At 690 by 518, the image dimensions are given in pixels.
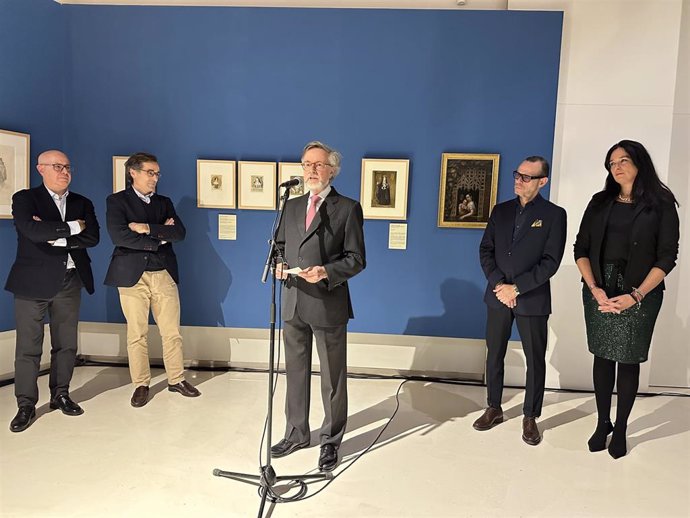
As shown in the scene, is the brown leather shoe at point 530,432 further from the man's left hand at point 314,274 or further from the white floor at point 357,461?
the man's left hand at point 314,274

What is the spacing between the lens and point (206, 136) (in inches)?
180

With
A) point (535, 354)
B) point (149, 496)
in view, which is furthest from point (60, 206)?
point (535, 354)

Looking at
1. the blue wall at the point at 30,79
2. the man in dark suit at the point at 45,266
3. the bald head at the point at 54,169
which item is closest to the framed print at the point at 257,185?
the man in dark suit at the point at 45,266

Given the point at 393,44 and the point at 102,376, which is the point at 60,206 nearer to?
the point at 102,376

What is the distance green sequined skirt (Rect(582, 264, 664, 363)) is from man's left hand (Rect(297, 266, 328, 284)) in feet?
5.94

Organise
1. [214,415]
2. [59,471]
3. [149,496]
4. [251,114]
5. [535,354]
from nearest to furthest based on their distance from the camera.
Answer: [149,496] < [59,471] < [535,354] < [214,415] < [251,114]

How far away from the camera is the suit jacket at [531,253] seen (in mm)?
3264

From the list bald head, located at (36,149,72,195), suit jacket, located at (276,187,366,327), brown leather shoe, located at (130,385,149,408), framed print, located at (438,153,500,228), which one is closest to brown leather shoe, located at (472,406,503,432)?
suit jacket, located at (276,187,366,327)

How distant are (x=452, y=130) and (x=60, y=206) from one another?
3178 mm

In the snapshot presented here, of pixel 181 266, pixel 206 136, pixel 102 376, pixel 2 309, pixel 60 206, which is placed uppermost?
pixel 206 136

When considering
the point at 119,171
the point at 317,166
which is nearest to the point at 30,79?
the point at 119,171

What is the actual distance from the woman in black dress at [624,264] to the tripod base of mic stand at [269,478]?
1.87 m

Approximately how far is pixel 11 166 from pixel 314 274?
120 inches

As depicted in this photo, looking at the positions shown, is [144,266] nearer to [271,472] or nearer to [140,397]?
[140,397]
